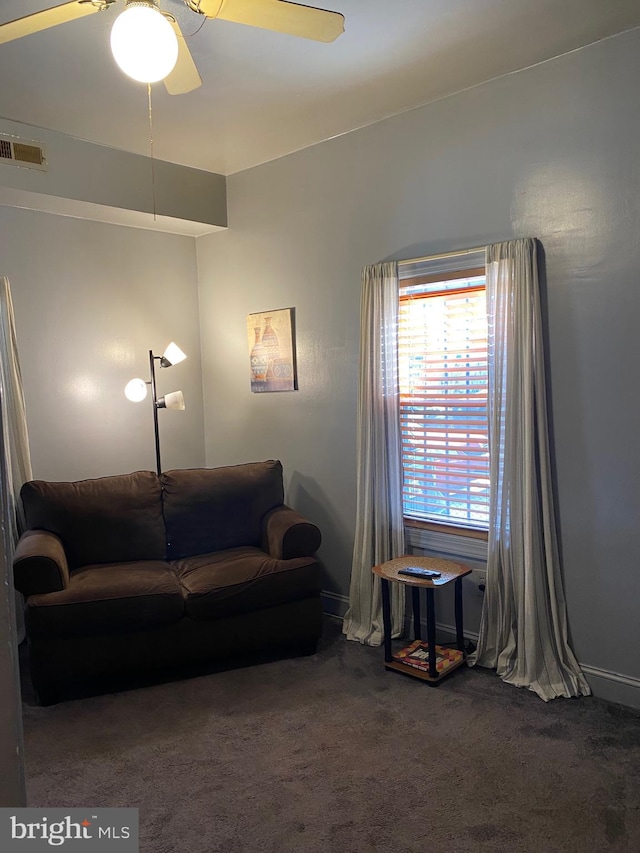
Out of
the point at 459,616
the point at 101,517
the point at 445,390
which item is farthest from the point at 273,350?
the point at 459,616

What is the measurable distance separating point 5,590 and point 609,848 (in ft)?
7.26

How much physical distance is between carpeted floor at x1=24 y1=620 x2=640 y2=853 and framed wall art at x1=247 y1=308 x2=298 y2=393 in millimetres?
1909

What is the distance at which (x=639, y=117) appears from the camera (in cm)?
→ 277

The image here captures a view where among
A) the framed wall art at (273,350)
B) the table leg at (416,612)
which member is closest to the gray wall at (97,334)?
the framed wall art at (273,350)

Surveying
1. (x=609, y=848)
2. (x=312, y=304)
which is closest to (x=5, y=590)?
(x=609, y=848)

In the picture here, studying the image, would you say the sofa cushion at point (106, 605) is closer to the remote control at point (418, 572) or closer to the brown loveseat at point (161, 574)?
the brown loveseat at point (161, 574)

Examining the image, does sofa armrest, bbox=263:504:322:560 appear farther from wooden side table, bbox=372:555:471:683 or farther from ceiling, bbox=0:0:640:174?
ceiling, bbox=0:0:640:174

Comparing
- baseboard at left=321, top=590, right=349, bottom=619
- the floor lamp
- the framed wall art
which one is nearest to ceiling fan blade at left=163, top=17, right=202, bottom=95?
the framed wall art

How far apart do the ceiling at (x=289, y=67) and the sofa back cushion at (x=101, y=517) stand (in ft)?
6.76

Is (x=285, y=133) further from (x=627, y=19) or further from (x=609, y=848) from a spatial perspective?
(x=609, y=848)

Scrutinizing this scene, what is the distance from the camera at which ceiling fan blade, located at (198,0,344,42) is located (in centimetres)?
201

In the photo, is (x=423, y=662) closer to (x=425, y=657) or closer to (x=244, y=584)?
(x=425, y=657)

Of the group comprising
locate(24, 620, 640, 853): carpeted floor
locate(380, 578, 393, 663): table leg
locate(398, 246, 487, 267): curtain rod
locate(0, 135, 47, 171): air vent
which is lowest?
locate(24, 620, 640, 853): carpeted floor

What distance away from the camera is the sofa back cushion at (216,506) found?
13.0ft
